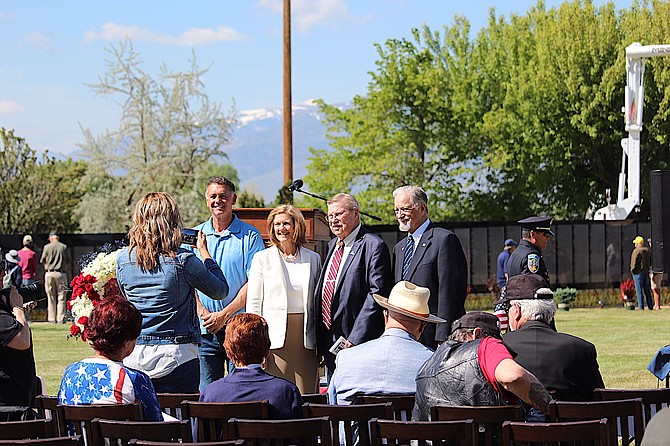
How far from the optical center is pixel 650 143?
42.5m

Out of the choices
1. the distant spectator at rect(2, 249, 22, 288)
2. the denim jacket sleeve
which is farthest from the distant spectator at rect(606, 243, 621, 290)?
the denim jacket sleeve

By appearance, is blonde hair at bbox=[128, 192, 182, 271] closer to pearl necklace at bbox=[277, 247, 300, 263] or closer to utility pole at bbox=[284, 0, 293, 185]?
pearl necklace at bbox=[277, 247, 300, 263]

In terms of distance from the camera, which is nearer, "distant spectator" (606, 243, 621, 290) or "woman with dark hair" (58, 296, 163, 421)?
"woman with dark hair" (58, 296, 163, 421)

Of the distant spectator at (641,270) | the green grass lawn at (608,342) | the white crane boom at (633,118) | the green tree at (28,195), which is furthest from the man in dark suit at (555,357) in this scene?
the green tree at (28,195)

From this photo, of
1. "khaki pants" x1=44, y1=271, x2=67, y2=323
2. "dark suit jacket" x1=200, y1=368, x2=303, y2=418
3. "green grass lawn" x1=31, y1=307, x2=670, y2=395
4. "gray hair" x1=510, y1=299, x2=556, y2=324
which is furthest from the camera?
"khaki pants" x1=44, y1=271, x2=67, y2=323

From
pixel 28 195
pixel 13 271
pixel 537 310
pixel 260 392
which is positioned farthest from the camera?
pixel 28 195

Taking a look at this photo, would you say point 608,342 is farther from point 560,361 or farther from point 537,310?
point 560,361

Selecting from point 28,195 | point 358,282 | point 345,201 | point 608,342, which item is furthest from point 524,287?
point 28,195

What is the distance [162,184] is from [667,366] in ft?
113

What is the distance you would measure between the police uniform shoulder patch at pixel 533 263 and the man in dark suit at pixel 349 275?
244 cm

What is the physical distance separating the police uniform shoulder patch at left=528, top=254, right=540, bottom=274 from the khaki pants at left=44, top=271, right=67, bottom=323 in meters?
14.7

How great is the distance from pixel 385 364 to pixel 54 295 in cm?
1818

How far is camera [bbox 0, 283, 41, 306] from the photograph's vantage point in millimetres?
6478

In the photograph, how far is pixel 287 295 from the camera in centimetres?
772
